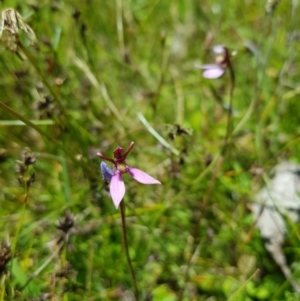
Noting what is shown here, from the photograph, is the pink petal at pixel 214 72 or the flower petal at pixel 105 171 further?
the pink petal at pixel 214 72

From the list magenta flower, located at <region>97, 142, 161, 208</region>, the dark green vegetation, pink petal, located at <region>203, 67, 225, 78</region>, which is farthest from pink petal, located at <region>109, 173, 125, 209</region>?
pink petal, located at <region>203, 67, 225, 78</region>

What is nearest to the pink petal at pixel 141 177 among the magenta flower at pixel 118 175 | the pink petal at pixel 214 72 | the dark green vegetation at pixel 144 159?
the magenta flower at pixel 118 175

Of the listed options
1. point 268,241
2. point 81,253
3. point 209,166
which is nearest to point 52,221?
point 81,253

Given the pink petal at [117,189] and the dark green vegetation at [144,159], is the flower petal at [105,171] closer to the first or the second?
the pink petal at [117,189]

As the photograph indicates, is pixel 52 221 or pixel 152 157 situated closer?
pixel 52 221

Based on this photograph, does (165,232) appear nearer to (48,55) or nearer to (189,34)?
(48,55)

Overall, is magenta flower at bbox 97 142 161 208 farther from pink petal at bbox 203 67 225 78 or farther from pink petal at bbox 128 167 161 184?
pink petal at bbox 203 67 225 78
